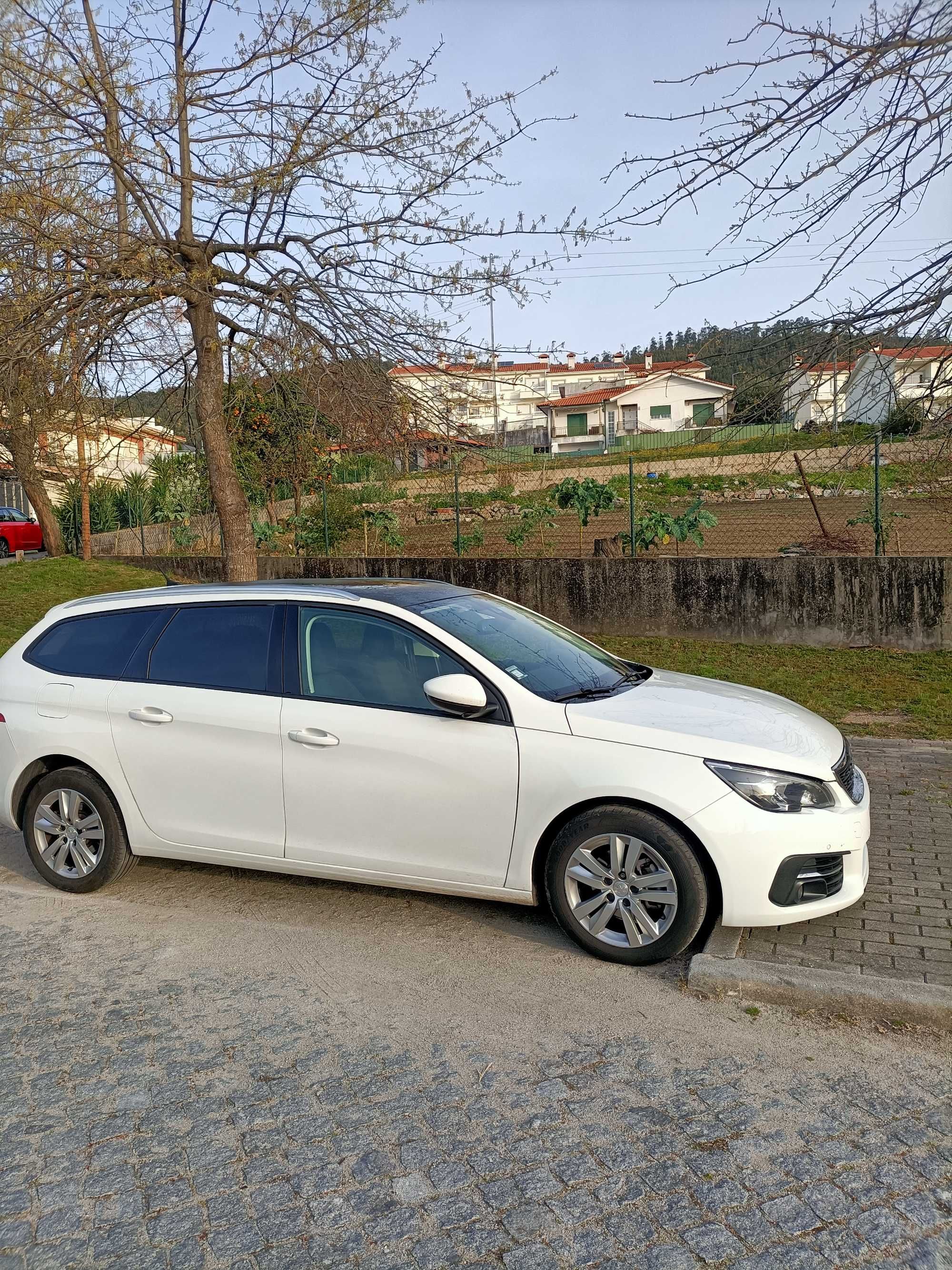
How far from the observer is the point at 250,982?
446 centimetres

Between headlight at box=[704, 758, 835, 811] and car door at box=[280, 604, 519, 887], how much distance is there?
2.84ft

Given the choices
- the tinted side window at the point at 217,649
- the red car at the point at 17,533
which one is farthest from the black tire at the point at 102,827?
the red car at the point at 17,533

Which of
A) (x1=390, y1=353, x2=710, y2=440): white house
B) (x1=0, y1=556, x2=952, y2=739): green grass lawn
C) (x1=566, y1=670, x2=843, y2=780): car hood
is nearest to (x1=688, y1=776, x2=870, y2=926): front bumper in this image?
(x1=566, y1=670, x2=843, y2=780): car hood

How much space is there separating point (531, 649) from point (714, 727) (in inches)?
44.3

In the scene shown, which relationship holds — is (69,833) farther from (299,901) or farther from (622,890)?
(622,890)

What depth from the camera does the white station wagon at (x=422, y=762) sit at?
14.5 ft

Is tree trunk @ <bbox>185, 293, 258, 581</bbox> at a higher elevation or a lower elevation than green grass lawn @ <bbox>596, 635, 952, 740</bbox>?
higher

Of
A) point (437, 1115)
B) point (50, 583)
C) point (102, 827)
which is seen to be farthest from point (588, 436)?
point (437, 1115)

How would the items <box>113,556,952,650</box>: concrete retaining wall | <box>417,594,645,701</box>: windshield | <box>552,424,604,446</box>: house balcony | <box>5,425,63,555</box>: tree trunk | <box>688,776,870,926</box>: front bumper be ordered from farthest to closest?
<box>552,424,604,446</box>: house balcony
<box>5,425,63,555</box>: tree trunk
<box>113,556,952,650</box>: concrete retaining wall
<box>417,594,645,701</box>: windshield
<box>688,776,870,926</box>: front bumper

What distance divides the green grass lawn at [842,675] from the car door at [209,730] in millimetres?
5411

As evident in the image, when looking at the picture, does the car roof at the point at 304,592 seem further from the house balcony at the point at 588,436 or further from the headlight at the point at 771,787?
the house balcony at the point at 588,436

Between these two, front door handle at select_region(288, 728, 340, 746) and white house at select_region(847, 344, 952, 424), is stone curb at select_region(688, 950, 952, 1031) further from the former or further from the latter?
white house at select_region(847, 344, 952, 424)

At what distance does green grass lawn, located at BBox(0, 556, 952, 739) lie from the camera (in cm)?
931

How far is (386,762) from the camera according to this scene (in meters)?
4.88
